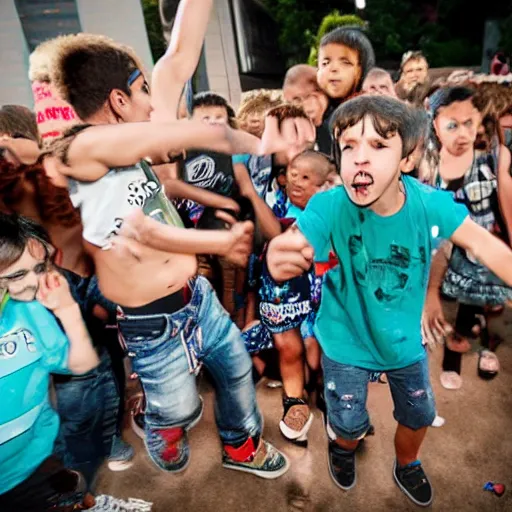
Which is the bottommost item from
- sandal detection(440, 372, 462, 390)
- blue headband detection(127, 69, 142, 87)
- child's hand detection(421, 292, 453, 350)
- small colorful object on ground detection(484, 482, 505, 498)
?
small colorful object on ground detection(484, 482, 505, 498)

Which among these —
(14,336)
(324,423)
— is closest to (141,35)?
(14,336)

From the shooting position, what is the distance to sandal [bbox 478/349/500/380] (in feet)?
5.35

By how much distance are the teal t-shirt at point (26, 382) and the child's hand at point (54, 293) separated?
0.02m

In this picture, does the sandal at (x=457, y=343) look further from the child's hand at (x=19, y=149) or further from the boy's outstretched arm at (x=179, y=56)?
the child's hand at (x=19, y=149)

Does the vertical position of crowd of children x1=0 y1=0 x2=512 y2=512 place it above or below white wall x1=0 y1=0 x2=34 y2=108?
below

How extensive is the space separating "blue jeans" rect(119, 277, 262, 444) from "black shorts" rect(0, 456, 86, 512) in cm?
36

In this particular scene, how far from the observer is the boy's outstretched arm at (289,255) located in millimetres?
1203

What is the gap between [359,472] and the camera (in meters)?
1.47

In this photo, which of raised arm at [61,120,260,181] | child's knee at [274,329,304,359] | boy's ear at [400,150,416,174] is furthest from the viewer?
child's knee at [274,329,304,359]

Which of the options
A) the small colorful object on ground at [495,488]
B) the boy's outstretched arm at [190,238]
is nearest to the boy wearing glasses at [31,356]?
the boy's outstretched arm at [190,238]

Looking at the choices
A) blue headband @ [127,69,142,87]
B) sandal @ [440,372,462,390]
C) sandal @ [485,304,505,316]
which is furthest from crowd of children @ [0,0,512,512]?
sandal @ [440,372,462,390]

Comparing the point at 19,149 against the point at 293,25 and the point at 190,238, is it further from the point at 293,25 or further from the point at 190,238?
the point at 293,25

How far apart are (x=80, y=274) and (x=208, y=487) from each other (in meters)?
0.90

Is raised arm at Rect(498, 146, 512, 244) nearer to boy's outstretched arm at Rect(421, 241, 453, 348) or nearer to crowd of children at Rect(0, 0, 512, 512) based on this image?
crowd of children at Rect(0, 0, 512, 512)
